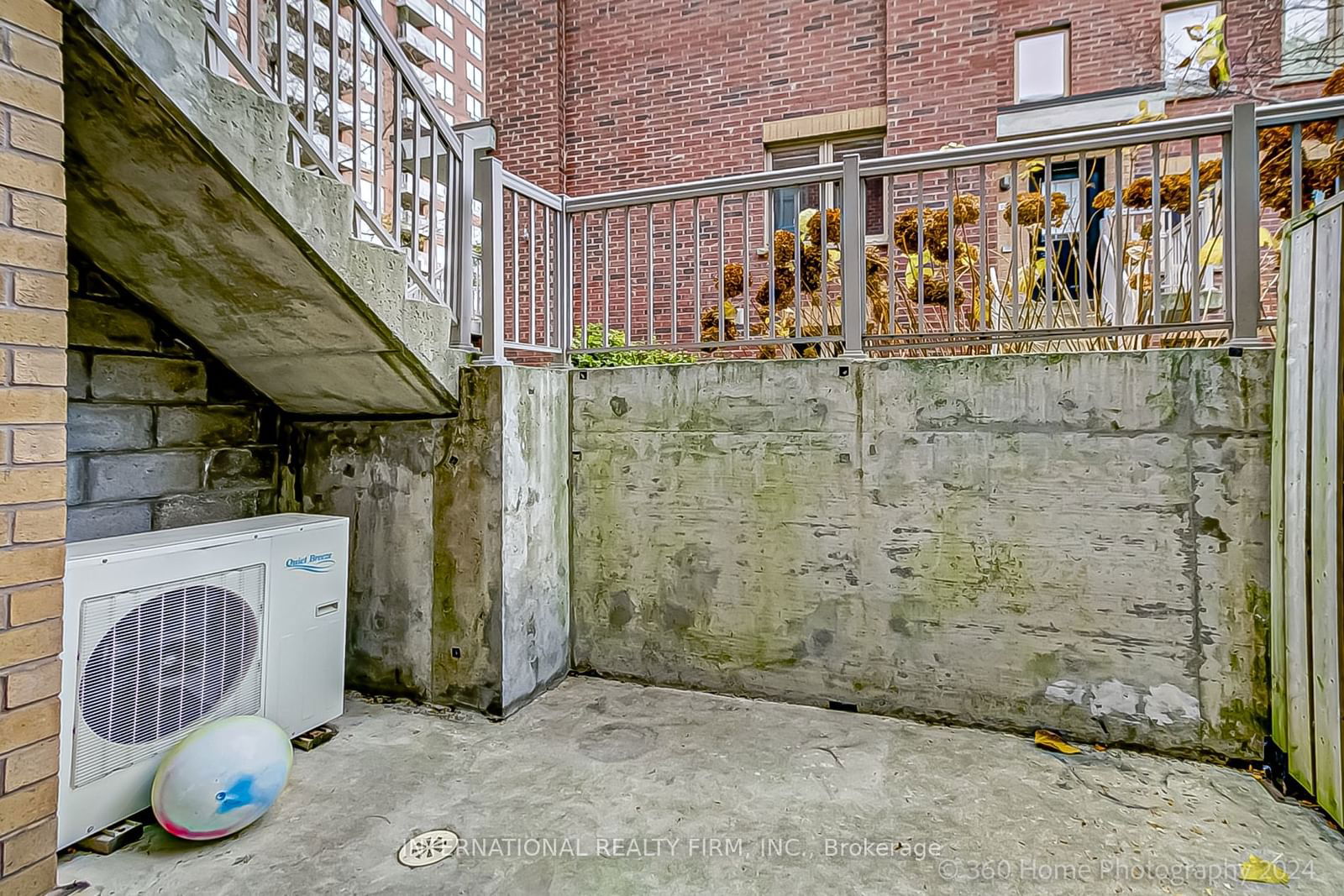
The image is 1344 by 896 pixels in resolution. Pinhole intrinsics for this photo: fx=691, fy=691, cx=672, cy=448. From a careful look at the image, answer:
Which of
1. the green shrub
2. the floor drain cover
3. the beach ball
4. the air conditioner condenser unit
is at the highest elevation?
the green shrub

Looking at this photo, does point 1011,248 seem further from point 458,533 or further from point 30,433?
point 30,433

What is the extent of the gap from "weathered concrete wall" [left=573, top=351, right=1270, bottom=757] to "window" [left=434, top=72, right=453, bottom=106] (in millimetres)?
6727

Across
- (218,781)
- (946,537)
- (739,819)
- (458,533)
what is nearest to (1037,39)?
(946,537)

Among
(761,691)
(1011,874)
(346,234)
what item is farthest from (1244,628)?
(346,234)

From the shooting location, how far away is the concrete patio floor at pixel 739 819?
73.0 inches

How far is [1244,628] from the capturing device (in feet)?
8.04

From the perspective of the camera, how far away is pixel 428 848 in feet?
6.54

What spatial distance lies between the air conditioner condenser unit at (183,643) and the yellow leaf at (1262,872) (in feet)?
10.1

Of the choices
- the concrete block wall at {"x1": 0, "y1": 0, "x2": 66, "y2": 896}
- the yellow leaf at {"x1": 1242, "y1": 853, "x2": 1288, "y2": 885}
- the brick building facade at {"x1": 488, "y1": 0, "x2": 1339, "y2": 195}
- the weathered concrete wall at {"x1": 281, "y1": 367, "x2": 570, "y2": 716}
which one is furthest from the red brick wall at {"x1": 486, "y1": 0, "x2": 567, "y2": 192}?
the yellow leaf at {"x1": 1242, "y1": 853, "x2": 1288, "y2": 885}

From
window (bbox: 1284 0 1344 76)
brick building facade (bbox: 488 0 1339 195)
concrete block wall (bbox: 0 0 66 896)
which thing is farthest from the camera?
brick building facade (bbox: 488 0 1339 195)

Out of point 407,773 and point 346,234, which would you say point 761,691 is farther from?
point 346,234

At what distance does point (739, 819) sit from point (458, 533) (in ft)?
5.30

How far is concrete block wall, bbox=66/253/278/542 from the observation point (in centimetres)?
253

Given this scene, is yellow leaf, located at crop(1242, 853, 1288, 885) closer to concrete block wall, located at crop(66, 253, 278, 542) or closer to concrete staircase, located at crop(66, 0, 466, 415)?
concrete staircase, located at crop(66, 0, 466, 415)
